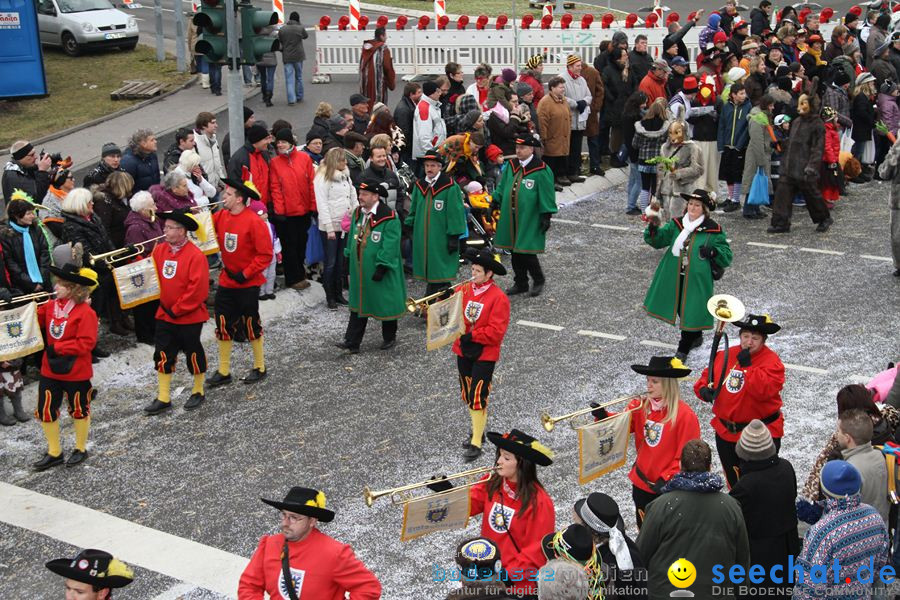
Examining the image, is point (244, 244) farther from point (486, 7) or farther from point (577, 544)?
point (486, 7)

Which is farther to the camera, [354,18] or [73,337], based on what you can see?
[354,18]

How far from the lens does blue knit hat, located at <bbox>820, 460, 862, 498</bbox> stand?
646 centimetres

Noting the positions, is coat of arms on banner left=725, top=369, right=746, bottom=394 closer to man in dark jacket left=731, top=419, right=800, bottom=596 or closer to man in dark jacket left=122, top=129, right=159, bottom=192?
man in dark jacket left=731, top=419, right=800, bottom=596

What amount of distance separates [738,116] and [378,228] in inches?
280

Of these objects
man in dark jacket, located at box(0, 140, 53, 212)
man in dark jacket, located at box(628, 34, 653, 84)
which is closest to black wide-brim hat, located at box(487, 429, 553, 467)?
man in dark jacket, located at box(0, 140, 53, 212)

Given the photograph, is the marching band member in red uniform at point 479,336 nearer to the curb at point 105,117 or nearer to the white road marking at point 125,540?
the white road marking at point 125,540

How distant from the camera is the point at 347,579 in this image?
6180 mm

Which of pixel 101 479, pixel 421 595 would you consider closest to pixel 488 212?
pixel 101 479

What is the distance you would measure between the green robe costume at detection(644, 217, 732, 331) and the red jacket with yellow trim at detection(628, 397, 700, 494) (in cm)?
387

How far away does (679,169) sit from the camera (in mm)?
14945

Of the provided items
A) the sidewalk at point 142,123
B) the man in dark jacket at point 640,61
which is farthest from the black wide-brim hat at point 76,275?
the man in dark jacket at point 640,61

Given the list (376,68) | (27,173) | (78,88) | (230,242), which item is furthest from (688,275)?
(78,88)

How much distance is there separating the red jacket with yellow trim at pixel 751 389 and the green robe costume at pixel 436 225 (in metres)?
5.06

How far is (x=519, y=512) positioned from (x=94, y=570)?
2.35 meters
